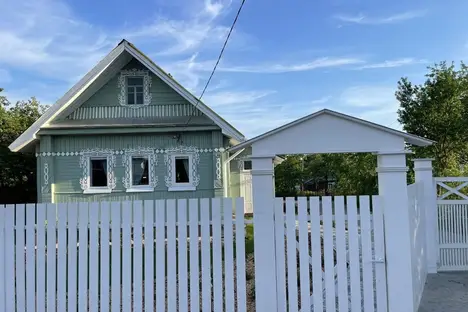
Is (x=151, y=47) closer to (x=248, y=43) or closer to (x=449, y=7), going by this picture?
(x=248, y=43)

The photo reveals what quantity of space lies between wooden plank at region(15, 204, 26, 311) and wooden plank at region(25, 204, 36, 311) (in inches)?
1.5

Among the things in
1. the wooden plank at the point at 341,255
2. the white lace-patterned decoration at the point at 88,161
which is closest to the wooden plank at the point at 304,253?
the wooden plank at the point at 341,255

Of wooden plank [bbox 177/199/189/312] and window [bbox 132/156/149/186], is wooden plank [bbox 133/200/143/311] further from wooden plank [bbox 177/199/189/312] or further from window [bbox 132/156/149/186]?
window [bbox 132/156/149/186]

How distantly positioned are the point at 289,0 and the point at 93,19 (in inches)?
270

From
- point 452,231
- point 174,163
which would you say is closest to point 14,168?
point 174,163

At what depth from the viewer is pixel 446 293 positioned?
4328 millimetres

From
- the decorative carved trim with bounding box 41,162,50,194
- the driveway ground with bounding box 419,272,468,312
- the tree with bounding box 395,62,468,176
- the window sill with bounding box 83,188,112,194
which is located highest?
the tree with bounding box 395,62,468,176

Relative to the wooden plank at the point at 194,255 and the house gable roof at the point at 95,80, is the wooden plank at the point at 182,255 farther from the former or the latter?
the house gable roof at the point at 95,80

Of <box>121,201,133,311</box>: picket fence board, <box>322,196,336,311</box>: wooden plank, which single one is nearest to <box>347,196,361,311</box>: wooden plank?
<box>322,196,336,311</box>: wooden plank

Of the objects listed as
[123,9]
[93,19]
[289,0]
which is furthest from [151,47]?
[289,0]

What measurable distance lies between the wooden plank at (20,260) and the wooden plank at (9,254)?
44mm

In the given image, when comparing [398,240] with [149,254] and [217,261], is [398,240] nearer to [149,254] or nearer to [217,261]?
[217,261]

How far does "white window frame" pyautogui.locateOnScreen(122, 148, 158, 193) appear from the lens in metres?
12.0

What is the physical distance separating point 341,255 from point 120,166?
33.0ft
